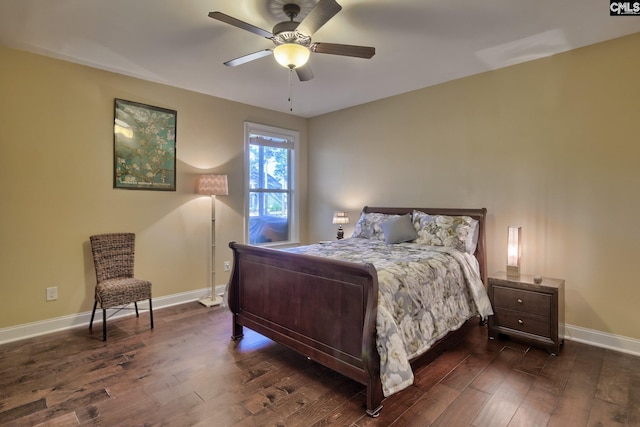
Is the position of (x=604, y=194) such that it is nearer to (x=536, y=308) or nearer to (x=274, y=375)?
(x=536, y=308)

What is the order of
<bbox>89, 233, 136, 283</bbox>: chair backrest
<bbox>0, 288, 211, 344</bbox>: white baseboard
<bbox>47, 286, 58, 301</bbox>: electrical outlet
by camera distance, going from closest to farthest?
<bbox>0, 288, 211, 344</bbox>: white baseboard, <bbox>47, 286, 58, 301</bbox>: electrical outlet, <bbox>89, 233, 136, 283</bbox>: chair backrest

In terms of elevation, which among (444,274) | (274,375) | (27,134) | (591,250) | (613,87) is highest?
(613,87)

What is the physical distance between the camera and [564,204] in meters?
3.01

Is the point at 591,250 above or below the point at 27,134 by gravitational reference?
below

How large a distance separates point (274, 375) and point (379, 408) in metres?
0.79

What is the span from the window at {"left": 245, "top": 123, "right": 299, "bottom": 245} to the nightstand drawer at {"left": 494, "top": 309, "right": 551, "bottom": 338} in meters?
3.22

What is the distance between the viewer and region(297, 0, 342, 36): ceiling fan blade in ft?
5.84

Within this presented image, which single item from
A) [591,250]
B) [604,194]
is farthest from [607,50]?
[591,250]

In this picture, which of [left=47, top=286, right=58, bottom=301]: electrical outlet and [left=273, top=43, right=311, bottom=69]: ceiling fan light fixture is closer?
[left=273, top=43, right=311, bottom=69]: ceiling fan light fixture

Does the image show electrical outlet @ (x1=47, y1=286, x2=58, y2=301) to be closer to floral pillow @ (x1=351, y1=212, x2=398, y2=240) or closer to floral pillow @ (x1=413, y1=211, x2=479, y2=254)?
floral pillow @ (x1=351, y1=212, x2=398, y2=240)

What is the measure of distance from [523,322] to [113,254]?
3938mm

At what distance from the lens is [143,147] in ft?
12.1

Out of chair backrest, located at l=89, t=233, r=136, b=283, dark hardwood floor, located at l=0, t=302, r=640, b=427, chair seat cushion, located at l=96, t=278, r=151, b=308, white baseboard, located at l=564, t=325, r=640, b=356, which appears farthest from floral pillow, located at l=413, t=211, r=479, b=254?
chair backrest, located at l=89, t=233, r=136, b=283

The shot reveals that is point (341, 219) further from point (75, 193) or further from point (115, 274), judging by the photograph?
point (75, 193)
